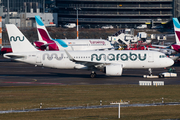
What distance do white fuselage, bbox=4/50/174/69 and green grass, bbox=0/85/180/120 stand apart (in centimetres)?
870

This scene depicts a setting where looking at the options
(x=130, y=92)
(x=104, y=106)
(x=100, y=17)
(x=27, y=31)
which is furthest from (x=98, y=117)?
(x=100, y=17)

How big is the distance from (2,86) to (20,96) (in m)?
9.02

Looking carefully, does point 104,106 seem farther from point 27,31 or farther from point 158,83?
point 27,31

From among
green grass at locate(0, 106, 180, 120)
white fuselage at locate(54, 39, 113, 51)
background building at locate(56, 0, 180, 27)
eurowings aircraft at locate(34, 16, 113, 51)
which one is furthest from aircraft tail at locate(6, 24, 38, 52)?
background building at locate(56, 0, 180, 27)

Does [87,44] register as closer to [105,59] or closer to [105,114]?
[105,59]

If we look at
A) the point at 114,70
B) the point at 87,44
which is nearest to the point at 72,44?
the point at 87,44

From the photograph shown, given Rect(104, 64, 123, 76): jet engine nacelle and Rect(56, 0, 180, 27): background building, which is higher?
Rect(56, 0, 180, 27): background building

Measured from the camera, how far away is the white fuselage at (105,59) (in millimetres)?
49500

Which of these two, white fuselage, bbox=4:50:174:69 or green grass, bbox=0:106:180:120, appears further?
white fuselage, bbox=4:50:174:69

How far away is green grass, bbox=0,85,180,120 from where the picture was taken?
2539 cm

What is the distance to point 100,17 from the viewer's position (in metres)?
178

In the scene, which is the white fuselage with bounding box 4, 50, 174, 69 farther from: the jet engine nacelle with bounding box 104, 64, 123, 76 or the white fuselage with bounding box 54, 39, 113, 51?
the white fuselage with bounding box 54, 39, 113, 51

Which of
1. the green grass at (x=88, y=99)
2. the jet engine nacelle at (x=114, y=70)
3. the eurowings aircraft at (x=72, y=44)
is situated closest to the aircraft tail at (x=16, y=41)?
the green grass at (x=88, y=99)

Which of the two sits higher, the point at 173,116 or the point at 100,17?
the point at 100,17
